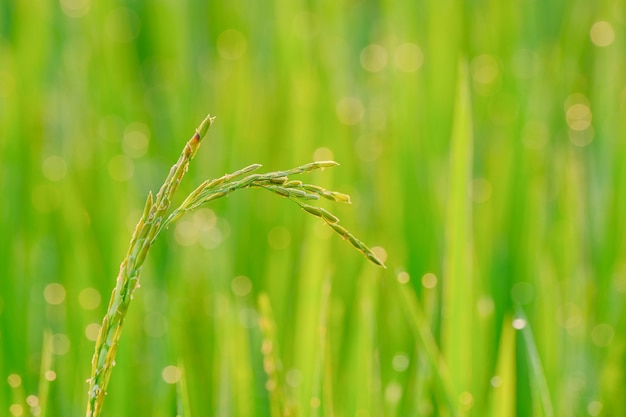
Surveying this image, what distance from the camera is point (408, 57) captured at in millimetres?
1479

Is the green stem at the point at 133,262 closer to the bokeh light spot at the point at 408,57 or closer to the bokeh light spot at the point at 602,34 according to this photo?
the bokeh light spot at the point at 408,57

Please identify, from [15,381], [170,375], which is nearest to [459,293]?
[170,375]

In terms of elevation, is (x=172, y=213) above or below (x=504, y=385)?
above

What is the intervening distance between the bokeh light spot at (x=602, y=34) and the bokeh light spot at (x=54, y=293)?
103 centimetres

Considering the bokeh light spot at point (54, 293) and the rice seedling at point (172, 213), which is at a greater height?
the rice seedling at point (172, 213)

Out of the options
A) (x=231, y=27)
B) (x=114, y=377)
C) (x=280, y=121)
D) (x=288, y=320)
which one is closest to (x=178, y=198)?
(x=280, y=121)

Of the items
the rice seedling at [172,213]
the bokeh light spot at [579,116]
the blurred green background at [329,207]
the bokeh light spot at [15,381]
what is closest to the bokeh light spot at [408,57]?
the blurred green background at [329,207]

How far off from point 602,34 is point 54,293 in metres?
1.15

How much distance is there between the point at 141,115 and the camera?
57.8 inches

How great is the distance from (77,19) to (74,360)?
3.16 ft

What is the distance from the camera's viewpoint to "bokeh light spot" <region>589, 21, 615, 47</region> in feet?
5.48

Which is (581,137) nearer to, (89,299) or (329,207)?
(329,207)

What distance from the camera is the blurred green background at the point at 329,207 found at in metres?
0.83

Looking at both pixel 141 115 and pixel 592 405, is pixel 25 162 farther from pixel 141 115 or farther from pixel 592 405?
pixel 592 405
